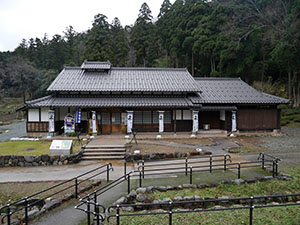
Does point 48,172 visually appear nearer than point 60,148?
Yes

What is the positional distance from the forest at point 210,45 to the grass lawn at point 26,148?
21081 mm

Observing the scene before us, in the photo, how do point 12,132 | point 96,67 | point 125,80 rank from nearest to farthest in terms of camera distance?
point 125,80
point 96,67
point 12,132

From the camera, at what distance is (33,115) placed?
17703 mm

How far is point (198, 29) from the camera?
29812 millimetres

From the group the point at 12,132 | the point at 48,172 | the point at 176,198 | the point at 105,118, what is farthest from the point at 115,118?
the point at 12,132

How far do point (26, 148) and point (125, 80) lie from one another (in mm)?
11088

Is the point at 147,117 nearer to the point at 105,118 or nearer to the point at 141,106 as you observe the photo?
the point at 141,106

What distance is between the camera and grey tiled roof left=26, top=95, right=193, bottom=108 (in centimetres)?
1714

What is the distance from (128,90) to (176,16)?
2371cm

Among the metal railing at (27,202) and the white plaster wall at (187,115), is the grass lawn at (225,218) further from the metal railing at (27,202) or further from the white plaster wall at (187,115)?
the white plaster wall at (187,115)

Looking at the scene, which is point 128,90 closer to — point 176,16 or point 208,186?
point 208,186

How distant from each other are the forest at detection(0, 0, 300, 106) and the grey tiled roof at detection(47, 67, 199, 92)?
408 inches

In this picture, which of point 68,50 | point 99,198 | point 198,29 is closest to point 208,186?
point 99,198

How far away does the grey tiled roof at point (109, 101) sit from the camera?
17141 millimetres
